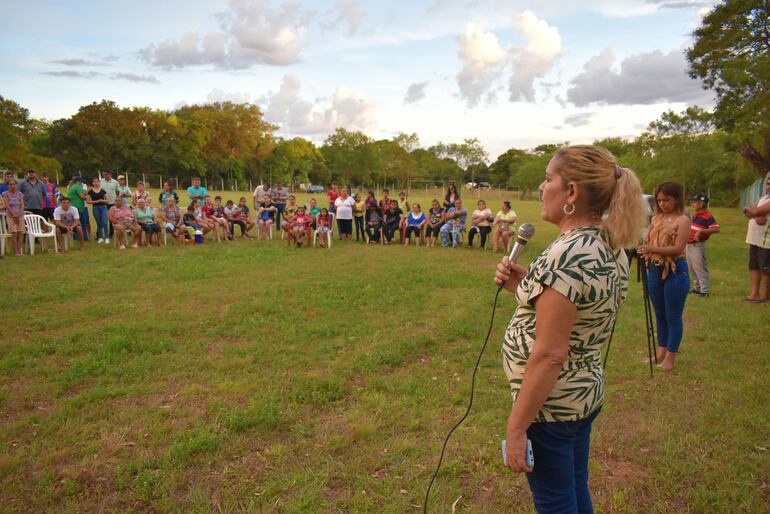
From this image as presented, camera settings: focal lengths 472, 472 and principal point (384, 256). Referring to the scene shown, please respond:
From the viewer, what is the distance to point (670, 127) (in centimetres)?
3238

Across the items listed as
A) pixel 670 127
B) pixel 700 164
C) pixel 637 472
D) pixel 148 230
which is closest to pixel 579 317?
pixel 637 472

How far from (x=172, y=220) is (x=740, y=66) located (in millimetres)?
19818

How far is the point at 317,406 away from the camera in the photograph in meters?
4.04

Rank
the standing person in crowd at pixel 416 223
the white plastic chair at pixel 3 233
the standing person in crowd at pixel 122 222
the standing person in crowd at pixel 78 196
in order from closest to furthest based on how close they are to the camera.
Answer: the white plastic chair at pixel 3 233
the standing person in crowd at pixel 122 222
the standing person in crowd at pixel 78 196
the standing person in crowd at pixel 416 223

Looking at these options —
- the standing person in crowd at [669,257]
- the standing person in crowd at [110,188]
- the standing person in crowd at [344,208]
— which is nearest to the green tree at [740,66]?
the standing person in crowd at [344,208]

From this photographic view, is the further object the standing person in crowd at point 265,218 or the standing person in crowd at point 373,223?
the standing person in crowd at point 265,218

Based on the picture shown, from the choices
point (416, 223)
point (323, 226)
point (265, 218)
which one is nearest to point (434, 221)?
point (416, 223)

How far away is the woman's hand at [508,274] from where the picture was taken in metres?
1.99

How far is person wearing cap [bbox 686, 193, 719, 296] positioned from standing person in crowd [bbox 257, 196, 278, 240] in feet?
37.8

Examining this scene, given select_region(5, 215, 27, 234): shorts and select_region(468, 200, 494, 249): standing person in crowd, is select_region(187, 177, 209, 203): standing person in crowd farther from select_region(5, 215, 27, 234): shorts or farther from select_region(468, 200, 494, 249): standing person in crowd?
select_region(468, 200, 494, 249): standing person in crowd

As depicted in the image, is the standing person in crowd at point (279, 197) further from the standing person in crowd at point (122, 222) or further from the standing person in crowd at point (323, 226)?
the standing person in crowd at point (122, 222)

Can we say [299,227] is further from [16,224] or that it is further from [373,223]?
[16,224]

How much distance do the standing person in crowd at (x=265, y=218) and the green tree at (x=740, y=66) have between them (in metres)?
16.7

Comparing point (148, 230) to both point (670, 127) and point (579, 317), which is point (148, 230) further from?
point (670, 127)
